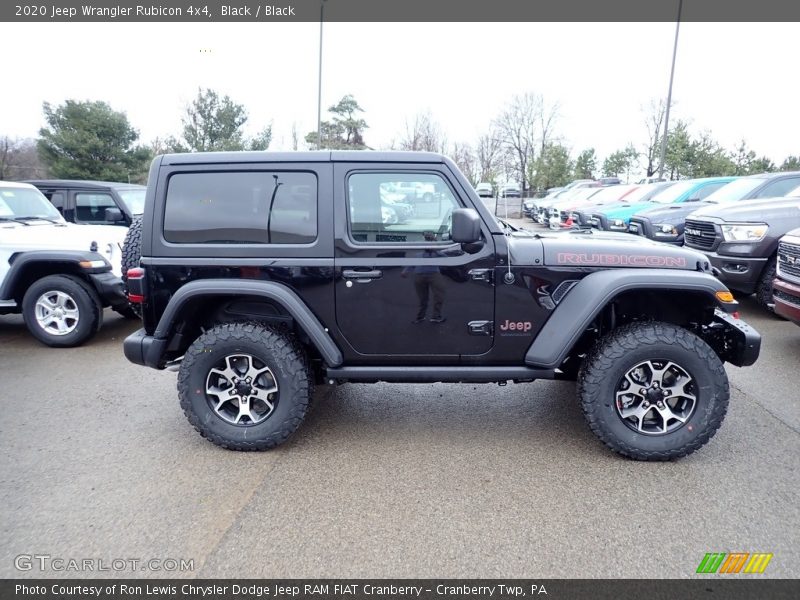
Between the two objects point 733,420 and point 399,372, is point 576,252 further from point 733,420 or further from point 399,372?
point 733,420

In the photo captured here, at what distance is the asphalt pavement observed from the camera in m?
2.53

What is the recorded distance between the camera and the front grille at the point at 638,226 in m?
9.95

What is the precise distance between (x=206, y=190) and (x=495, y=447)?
2.55 m

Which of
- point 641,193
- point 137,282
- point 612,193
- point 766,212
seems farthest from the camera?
point 612,193

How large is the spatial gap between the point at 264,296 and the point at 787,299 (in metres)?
4.93

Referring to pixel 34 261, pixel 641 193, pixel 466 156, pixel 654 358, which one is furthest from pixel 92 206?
pixel 466 156

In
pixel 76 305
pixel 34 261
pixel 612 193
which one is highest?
pixel 612 193

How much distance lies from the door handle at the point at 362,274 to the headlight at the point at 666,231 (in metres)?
7.73

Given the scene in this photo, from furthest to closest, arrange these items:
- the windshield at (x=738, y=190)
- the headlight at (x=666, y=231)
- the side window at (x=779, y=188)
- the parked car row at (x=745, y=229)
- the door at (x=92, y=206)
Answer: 1. the headlight at (x=666, y=231)
2. the windshield at (x=738, y=190)
3. the side window at (x=779, y=188)
4. the door at (x=92, y=206)
5. the parked car row at (x=745, y=229)

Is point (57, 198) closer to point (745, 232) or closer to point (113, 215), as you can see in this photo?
point (113, 215)

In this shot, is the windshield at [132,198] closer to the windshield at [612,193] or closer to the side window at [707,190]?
the side window at [707,190]

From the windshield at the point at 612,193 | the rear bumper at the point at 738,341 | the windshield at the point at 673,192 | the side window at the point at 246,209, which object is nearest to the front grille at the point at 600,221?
the windshield at the point at 673,192

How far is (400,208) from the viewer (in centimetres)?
346

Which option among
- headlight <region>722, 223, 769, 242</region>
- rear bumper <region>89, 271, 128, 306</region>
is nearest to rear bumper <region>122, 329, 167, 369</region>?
rear bumper <region>89, 271, 128, 306</region>
